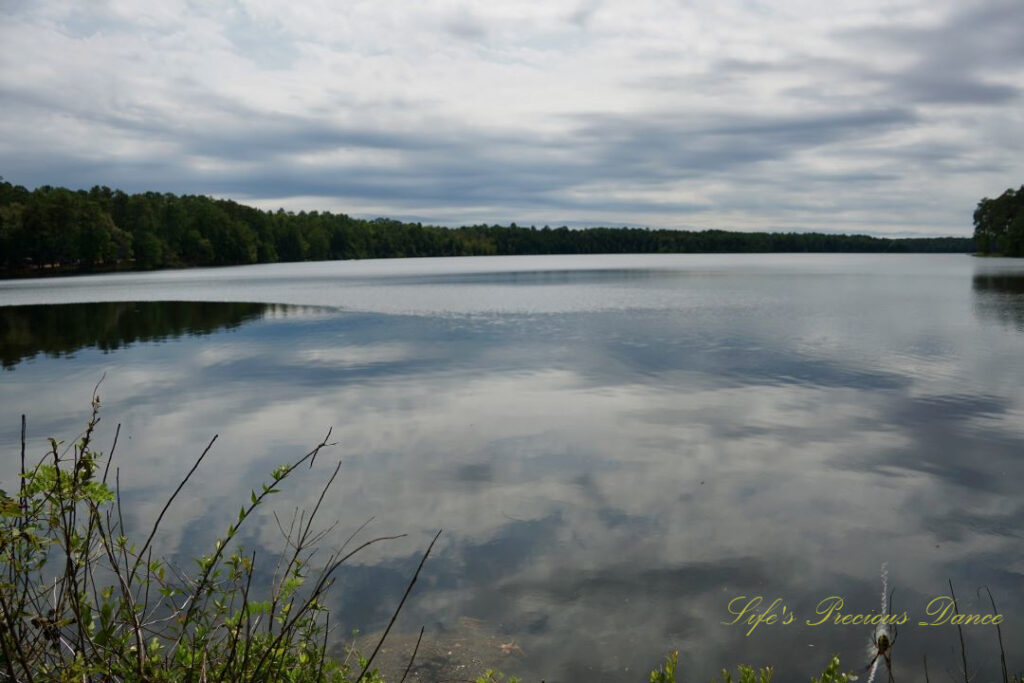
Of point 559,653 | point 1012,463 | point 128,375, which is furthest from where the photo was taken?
point 128,375

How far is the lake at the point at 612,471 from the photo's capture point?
7117 mm

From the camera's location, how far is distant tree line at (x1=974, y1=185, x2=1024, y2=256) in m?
132

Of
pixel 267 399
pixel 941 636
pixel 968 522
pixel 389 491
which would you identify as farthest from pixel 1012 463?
pixel 267 399

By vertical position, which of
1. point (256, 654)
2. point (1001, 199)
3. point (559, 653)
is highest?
point (1001, 199)

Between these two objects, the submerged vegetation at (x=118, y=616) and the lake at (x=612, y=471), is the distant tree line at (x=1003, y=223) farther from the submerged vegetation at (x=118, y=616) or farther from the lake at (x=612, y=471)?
the submerged vegetation at (x=118, y=616)

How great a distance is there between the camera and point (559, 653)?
656cm

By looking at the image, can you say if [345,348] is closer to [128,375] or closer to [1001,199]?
[128,375]

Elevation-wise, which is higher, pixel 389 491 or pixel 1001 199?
pixel 1001 199

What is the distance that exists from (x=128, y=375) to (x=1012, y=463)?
2074cm

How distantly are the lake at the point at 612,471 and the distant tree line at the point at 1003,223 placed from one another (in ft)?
421
